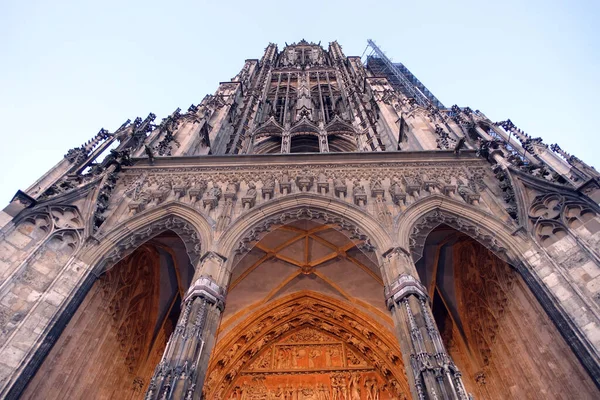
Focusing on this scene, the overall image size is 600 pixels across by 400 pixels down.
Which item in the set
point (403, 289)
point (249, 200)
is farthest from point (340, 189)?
point (403, 289)

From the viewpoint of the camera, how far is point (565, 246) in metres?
7.14

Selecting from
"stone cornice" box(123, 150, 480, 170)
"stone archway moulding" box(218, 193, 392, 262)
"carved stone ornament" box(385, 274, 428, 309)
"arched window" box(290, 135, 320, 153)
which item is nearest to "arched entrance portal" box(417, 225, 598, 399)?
"stone cornice" box(123, 150, 480, 170)

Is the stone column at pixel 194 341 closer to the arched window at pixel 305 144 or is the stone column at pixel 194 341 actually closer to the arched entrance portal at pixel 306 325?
the arched entrance portal at pixel 306 325

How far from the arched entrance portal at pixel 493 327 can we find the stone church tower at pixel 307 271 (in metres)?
0.04

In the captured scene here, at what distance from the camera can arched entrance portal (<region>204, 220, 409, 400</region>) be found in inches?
428

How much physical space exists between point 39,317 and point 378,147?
12.0 m

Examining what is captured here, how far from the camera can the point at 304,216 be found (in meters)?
8.89

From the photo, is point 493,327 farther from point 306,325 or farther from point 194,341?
point 194,341

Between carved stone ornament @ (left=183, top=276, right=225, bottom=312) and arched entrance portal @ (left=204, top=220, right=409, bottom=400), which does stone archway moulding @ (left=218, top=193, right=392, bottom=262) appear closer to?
carved stone ornament @ (left=183, top=276, right=225, bottom=312)

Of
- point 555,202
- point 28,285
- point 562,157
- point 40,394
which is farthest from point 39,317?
point 562,157

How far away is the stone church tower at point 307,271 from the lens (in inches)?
252

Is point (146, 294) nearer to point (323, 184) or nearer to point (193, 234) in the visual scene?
point (193, 234)

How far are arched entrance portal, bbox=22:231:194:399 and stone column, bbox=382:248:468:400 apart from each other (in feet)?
19.3

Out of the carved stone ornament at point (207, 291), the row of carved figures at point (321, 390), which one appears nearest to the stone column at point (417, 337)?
the carved stone ornament at point (207, 291)
